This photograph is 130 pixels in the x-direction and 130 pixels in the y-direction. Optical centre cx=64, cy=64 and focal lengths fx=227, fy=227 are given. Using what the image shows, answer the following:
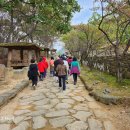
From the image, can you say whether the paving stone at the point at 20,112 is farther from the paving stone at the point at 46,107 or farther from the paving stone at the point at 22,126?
the paving stone at the point at 22,126

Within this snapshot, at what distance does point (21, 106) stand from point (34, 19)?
20.4ft

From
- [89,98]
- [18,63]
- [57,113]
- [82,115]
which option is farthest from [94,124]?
[18,63]

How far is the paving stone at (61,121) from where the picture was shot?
607 cm

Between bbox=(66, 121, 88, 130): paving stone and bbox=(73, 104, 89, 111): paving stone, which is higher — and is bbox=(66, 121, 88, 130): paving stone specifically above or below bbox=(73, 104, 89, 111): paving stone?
Answer: below

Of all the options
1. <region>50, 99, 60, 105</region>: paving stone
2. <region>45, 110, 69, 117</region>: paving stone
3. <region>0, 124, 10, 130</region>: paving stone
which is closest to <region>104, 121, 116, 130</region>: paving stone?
<region>45, 110, 69, 117</region>: paving stone

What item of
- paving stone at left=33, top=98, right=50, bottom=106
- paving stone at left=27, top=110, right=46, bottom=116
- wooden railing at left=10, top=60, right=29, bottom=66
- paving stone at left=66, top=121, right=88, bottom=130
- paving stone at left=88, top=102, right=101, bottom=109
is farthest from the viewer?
wooden railing at left=10, top=60, right=29, bottom=66

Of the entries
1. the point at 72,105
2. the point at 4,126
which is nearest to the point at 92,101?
the point at 72,105

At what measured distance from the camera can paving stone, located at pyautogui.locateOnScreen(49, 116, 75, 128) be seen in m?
6.07

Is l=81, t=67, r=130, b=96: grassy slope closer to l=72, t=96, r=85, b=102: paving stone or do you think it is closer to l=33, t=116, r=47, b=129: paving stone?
l=72, t=96, r=85, b=102: paving stone

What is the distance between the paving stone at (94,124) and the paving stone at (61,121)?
1.72 feet

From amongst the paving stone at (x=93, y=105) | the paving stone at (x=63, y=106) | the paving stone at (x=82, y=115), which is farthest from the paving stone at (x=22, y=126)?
the paving stone at (x=93, y=105)

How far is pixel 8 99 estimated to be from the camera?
9094 millimetres

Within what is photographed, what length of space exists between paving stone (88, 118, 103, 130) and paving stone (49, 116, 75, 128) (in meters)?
0.52

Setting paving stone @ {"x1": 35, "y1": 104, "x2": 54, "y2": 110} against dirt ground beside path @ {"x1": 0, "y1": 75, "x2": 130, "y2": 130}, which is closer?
dirt ground beside path @ {"x1": 0, "y1": 75, "x2": 130, "y2": 130}
